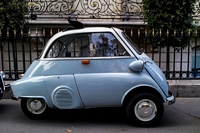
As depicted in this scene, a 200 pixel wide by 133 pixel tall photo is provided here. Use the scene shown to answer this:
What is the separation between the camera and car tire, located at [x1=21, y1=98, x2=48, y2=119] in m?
4.43

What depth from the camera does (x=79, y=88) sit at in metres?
4.09

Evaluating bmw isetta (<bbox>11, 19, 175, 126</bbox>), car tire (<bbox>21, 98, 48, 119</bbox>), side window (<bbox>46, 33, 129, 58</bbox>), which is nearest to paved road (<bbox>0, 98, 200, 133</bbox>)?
car tire (<bbox>21, 98, 48, 119</bbox>)

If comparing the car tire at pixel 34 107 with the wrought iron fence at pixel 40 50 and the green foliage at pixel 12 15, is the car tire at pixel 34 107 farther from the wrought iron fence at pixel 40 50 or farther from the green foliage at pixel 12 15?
the green foliage at pixel 12 15

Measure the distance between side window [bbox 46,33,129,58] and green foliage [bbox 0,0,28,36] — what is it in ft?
8.84

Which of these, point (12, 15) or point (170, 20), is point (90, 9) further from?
point (170, 20)

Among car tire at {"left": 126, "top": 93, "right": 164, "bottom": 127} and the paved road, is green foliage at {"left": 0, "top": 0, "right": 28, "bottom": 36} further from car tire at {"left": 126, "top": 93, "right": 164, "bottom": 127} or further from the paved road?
car tire at {"left": 126, "top": 93, "right": 164, "bottom": 127}

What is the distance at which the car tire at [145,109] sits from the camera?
4098 millimetres

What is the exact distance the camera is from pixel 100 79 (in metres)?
4.06

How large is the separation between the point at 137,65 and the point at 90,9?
5.38m

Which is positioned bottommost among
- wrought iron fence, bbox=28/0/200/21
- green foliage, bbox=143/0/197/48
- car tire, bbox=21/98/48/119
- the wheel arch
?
car tire, bbox=21/98/48/119

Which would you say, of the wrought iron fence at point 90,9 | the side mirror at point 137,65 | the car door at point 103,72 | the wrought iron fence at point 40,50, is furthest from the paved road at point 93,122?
the wrought iron fence at point 90,9

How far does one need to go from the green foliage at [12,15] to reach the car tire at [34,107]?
9.21 feet

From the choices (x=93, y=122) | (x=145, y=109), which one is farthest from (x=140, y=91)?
(x=93, y=122)

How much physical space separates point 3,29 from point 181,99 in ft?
18.2
